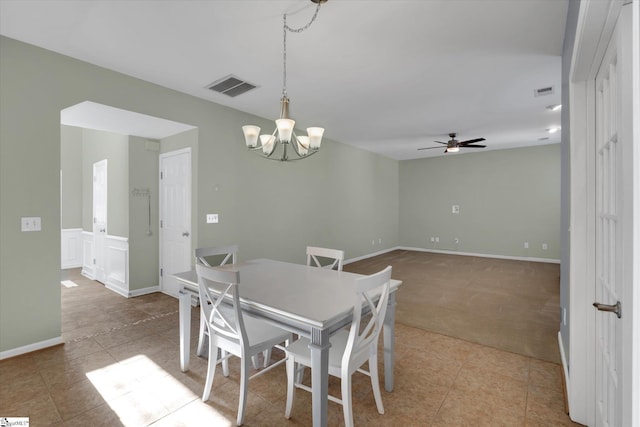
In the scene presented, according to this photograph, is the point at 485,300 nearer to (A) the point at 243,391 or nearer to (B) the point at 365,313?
(B) the point at 365,313

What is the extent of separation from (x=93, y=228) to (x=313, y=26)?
5.41 meters

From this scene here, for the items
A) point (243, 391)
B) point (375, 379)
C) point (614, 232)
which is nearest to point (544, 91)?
point (614, 232)

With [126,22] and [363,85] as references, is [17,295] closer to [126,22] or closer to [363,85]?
[126,22]

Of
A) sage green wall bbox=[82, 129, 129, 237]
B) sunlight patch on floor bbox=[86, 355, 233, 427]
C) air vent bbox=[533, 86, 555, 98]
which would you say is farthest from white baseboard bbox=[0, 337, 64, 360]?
air vent bbox=[533, 86, 555, 98]

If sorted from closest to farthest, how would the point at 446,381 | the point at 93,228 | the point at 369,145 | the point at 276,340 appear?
the point at 276,340 < the point at 446,381 < the point at 93,228 < the point at 369,145

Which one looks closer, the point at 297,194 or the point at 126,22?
the point at 126,22

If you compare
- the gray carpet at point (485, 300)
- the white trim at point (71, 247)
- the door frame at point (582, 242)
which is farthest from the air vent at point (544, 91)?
the white trim at point (71, 247)

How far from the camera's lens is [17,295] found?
262cm

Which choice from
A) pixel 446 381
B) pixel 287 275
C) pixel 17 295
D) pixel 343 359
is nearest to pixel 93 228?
pixel 17 295

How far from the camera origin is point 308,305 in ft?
5.75

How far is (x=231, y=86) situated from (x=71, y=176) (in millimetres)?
5139

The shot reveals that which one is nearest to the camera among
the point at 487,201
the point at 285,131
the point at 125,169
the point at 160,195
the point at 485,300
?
the point at 285,131

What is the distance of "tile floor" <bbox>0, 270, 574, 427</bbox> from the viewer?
1.89m

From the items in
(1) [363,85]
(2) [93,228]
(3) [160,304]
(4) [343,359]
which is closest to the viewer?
(4) [343,359]
